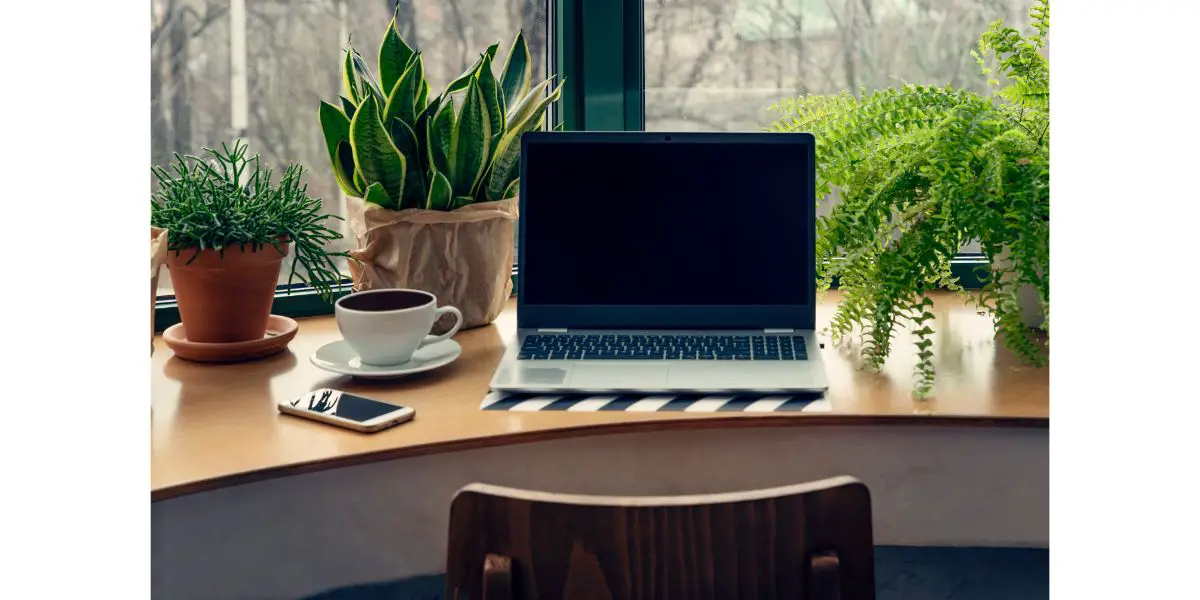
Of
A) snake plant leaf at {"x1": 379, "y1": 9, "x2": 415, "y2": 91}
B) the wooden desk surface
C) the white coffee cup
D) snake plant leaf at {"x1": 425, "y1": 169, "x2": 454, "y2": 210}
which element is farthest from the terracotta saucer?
snake plant leaf at {"x1": 379, "y1": 9, "x2": 415, "y2": 91}

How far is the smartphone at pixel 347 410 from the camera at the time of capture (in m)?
0.99

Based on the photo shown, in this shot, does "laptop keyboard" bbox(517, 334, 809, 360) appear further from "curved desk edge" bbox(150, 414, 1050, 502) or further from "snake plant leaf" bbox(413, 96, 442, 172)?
"snake plant leaf" bbox(413, 96, 442, 172)

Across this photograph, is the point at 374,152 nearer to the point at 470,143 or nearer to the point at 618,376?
the point at 470,143

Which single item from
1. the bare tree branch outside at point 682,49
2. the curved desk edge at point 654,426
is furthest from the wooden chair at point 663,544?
the bare tree branch outside at point 682,49

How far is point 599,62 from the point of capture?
1627 millimetres

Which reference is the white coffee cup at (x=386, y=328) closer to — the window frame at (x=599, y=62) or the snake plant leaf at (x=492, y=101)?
the snake plant leaf at (x=492, y=101)

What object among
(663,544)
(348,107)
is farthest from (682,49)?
(663,544)

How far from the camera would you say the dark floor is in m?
1.31

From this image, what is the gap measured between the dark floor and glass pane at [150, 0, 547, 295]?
1.62 ft

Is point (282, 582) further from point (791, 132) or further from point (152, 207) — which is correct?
point (791, 132)

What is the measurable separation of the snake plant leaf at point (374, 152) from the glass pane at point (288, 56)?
0.24 metres

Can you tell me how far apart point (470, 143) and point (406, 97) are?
0.10m

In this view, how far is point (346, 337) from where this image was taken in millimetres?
1147
